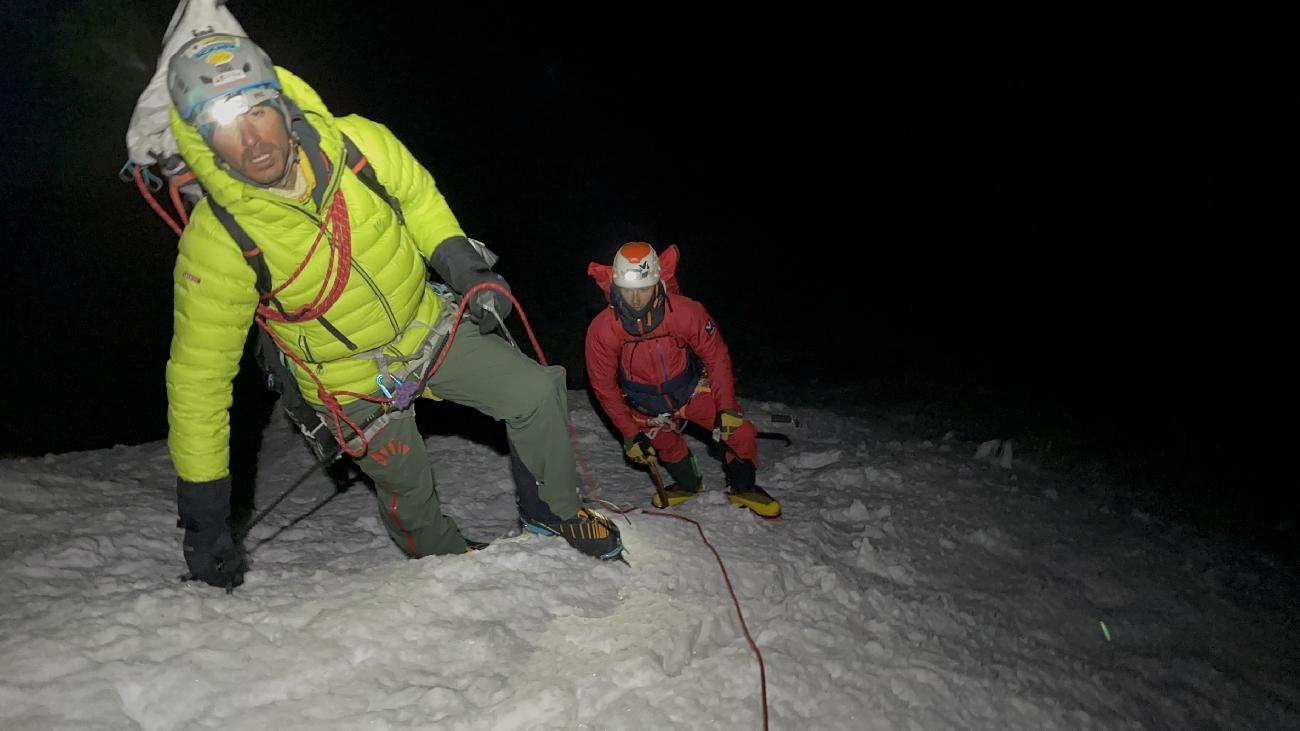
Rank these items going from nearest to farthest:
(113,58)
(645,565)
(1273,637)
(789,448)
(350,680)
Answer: (350,680)
(645,565)
(1273,637)
(789,448)
(113,58)

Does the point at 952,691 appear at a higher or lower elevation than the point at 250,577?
lower

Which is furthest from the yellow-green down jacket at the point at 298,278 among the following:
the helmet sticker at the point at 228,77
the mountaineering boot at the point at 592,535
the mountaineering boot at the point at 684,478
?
the mountaineering boot at the point at 684,478

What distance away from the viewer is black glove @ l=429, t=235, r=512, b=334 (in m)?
2.90

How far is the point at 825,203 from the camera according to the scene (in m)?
20.8

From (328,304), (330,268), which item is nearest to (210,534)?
(328,304)

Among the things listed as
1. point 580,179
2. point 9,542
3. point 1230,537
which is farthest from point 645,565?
point 580,179

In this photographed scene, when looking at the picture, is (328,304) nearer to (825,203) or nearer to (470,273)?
(470,273)

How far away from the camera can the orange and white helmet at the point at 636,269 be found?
4340 millimetres

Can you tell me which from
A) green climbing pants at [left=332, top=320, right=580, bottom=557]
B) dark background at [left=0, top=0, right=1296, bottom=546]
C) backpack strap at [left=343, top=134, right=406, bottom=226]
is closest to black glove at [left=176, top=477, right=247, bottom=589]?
green climbing pants at [left=332, top=320, right=580, bottom=557]

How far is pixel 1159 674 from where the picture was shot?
152 inches

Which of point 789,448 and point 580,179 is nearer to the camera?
point 789,448

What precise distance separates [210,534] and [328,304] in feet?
3.32

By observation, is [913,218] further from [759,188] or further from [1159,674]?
[1159,674]

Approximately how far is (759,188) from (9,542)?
20488 mm
